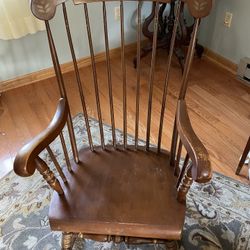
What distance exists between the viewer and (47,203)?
138 cm

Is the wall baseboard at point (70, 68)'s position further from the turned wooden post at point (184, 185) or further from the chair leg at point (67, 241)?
the turned wooden post at point (184, 185)

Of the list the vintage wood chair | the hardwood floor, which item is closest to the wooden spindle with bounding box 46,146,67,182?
the vintage wood chair

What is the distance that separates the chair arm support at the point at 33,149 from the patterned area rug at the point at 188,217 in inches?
24.3

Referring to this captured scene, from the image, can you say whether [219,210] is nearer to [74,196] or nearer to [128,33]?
[74,196]

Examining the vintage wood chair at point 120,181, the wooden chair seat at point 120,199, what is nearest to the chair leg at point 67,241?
the vintage wood chair at point 120,181

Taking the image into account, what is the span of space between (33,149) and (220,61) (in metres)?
2.06

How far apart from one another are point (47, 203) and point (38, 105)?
0.85m

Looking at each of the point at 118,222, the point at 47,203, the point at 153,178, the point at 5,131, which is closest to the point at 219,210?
the point at 153,178

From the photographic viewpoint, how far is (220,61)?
2.40m

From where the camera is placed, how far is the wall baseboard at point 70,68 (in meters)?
2.14

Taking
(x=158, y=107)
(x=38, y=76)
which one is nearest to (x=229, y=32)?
(x=158, y=107)

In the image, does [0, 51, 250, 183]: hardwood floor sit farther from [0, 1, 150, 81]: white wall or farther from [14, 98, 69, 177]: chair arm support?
→ [14, 98, 69, 177]: chair arm support

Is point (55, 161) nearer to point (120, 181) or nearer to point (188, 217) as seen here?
point (120, 181)

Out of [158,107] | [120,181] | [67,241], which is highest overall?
[120,181]
